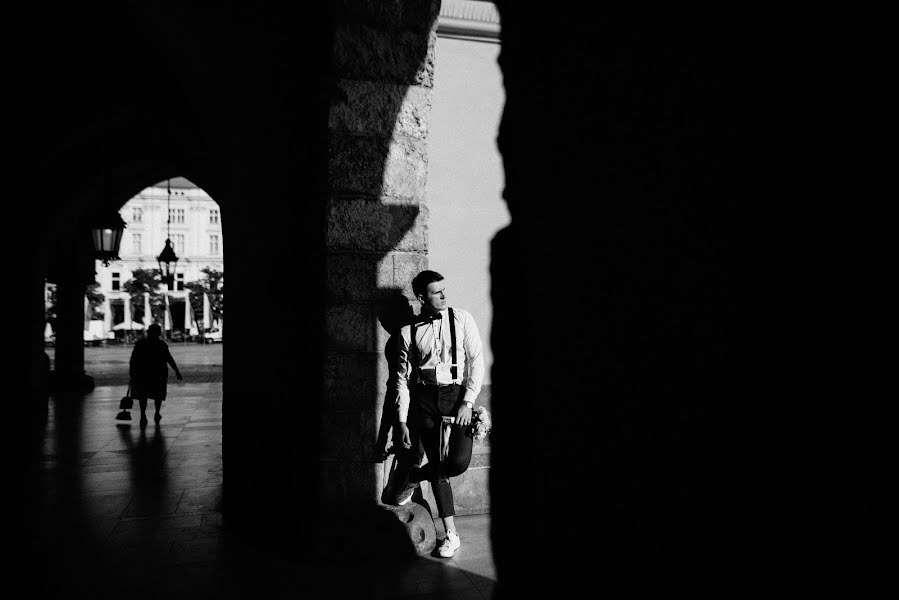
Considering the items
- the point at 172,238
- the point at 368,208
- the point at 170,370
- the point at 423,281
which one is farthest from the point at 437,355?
the point at 172,238

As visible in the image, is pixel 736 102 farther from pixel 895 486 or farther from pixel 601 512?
pixel 601 512

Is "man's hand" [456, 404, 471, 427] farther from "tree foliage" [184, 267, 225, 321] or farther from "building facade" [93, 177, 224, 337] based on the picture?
"building facade" [93, 177, 224, 337]

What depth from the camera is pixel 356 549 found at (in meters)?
4.59

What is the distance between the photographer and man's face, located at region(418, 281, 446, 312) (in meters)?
4.49

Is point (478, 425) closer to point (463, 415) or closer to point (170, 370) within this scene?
point (463, 415)

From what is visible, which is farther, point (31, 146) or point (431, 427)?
point (31, 146)

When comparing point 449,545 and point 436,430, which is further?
point 449,545

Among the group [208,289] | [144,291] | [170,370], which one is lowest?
[170,370]

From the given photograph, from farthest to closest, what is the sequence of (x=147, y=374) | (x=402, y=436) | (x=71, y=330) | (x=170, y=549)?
(x=71, y=330) → (x=147, y=374) → (x=170, y=549) → (x=402, y=436)

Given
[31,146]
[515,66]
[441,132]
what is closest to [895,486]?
[515,66]

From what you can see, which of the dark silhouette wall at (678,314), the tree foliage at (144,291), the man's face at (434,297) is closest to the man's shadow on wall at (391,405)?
the man's face at (434,297)

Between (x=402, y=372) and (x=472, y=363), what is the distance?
1.41 feet

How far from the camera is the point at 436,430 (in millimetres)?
4543

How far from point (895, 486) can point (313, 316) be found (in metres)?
4.50
